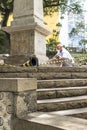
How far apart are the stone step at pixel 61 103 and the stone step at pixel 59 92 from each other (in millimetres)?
162

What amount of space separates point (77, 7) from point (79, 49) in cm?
A: 589

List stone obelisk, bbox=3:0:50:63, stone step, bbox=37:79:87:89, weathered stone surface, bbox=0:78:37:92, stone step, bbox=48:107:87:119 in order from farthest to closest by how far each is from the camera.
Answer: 1. stone obelisk, bbox=3:0:50:63
2. stone step, bbox=37:79:87:89
3. stone step, bbox=48:107:87:119
4. weathered stone surface, bbox=0:78:37:92

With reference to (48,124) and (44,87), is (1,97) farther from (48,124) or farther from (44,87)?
(44,87)

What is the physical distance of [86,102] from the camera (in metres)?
5.24

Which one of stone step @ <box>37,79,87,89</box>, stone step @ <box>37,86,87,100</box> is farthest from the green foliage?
stone step @ <box>37,86,87,100</box>

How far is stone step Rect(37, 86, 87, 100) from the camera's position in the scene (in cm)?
521

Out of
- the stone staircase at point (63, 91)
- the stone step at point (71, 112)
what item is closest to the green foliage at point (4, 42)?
the stone staircase at point (63, 91)

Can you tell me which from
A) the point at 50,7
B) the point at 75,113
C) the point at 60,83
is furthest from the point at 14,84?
the point at 50,7

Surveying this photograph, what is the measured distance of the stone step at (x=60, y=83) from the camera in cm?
578

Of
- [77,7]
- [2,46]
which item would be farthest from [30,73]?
[77,7]

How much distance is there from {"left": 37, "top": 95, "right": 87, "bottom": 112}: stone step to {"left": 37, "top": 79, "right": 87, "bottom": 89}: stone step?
64 centimetres

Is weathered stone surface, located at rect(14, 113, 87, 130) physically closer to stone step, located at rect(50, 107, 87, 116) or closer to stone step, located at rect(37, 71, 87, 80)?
stone step, located at rect(50, 107, 87, 116)

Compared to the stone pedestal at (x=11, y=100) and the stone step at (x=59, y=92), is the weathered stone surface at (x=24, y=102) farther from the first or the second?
the stone step at (x=59, y=92)

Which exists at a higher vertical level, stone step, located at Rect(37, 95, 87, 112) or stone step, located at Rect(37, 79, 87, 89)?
stone step, located at Rect(37, 79, 87, 89)
